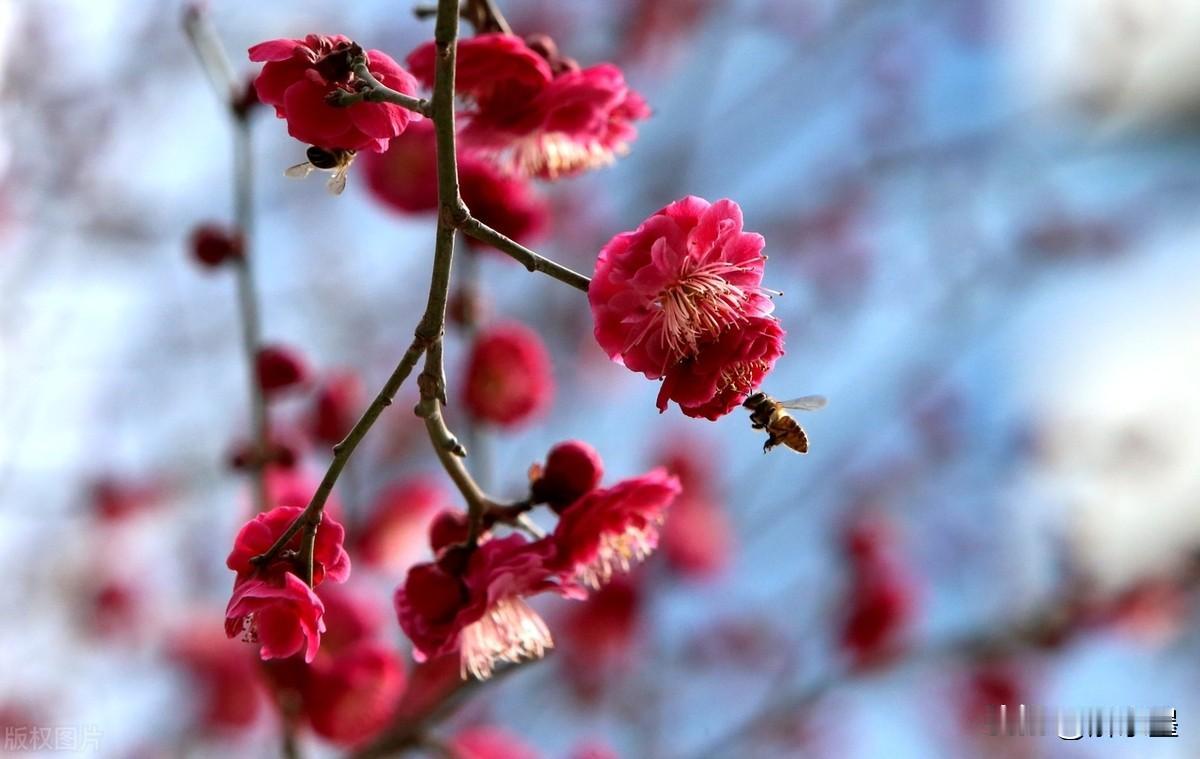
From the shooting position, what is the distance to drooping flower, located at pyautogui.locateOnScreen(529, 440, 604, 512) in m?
1.23

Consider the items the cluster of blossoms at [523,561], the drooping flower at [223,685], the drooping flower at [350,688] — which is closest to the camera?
the cluster of blossoms at [523,561]

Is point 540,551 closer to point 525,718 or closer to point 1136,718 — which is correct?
point 1136,718

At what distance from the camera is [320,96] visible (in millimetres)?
1015

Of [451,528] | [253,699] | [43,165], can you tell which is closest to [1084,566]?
[253,699]

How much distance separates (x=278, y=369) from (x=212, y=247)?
0.29 meters

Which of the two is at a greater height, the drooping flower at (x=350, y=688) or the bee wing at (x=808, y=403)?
the bee wing at (x=808, y=403)

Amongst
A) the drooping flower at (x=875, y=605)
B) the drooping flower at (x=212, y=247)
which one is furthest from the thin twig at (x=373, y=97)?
the drooping flower at (x=875, y=605)

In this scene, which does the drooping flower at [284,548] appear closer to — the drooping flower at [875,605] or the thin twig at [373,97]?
the thin twig at [373,97]

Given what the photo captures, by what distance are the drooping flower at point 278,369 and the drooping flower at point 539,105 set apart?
54cm

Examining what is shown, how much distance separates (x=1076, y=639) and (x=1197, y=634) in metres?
2.65

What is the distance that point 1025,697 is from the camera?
3646 millimetres

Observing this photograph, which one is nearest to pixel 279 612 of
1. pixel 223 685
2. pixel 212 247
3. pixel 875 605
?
pixel 212 247

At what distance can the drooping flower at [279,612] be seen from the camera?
3.13 ft

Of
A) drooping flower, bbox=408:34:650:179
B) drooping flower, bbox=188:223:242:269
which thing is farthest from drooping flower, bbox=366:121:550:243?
drooping flower, bbox=188:223:242:269
